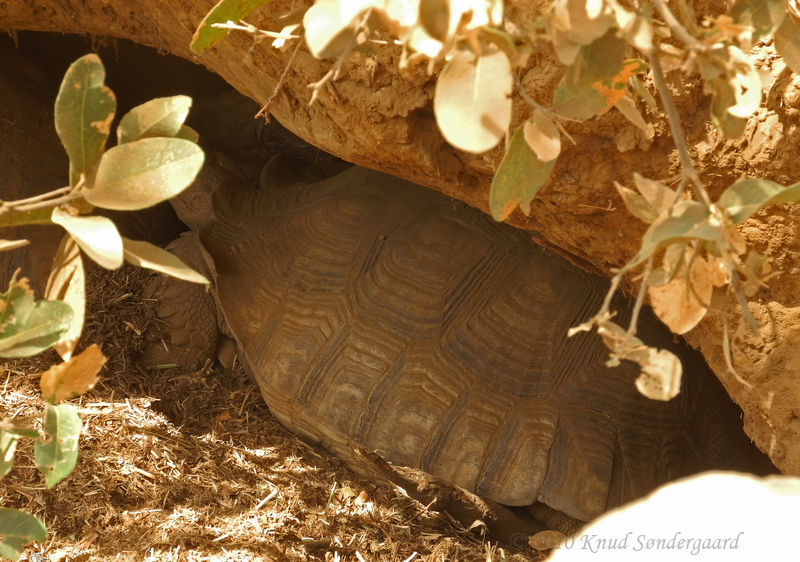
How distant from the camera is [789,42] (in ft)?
3.64

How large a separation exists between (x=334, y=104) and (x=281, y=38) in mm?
712

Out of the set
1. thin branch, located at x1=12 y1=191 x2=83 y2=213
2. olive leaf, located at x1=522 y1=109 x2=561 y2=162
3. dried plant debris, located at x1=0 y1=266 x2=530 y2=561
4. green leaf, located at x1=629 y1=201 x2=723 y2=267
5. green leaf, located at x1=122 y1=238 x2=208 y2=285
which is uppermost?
olive leaf, located at x1=522 y1=109 x2=561 y2=162

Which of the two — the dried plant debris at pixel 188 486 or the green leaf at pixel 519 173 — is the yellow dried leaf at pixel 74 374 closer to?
the green leaf at pixel 519 173

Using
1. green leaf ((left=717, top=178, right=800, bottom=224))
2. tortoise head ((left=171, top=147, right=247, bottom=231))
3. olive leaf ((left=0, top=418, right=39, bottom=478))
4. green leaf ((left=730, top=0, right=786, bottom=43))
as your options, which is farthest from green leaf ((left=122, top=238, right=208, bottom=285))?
tortoise head ((left=171, top=147, right=247, bottom=231))

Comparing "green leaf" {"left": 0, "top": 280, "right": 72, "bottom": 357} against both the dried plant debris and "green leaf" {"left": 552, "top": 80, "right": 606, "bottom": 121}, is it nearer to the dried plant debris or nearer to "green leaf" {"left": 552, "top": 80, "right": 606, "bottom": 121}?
"green leaf" {"left": 552, "top": 80, "right": 606, "bottom": 121}

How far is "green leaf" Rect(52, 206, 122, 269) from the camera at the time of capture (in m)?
0.89

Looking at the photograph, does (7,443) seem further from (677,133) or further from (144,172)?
(677,133)

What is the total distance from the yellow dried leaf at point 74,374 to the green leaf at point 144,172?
23 centimetres

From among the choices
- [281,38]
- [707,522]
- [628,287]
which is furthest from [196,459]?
[707,522]

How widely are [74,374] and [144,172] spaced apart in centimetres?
32

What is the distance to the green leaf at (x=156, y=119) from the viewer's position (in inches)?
41.4

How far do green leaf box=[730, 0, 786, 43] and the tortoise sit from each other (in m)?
1.71

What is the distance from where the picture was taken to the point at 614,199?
1.76m

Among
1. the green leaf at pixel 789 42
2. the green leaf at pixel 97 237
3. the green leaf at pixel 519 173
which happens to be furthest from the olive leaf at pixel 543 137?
the green leaf at pixel 97 237
